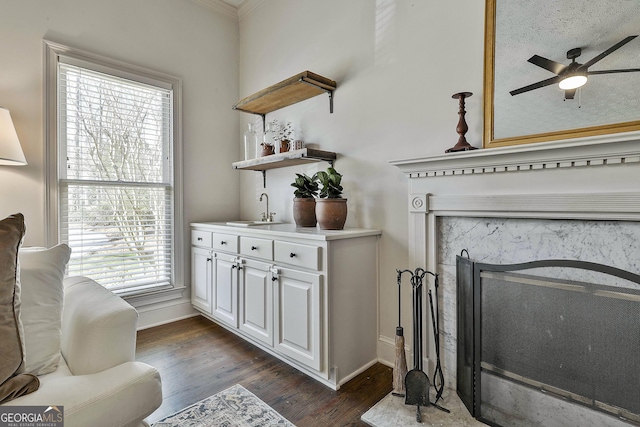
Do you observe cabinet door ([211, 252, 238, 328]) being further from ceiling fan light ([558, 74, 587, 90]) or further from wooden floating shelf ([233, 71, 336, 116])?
ceiling fan light ([558, 74, 587, 90])

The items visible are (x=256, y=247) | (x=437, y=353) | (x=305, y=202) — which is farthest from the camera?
(x=305, y=202)

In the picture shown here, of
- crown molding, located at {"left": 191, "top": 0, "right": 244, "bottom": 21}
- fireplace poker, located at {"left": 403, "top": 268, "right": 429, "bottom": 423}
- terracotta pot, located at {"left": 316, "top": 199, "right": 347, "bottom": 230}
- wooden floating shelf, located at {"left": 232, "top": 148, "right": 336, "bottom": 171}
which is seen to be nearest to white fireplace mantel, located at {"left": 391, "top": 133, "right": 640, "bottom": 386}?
fireplace poker, located at {"left": 403, "top": 268, "right": 429, "bottom": 423}

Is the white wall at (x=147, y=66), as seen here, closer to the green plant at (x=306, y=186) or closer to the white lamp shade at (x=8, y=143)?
the white lamp shade at (x=8, y=143)

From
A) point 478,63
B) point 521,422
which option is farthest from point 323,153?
point 521,422

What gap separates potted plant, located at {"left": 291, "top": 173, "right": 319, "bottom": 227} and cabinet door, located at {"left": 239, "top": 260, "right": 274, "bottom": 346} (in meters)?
0.45

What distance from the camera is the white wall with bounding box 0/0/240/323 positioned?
2.21 metres

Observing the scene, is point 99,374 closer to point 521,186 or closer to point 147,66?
point 521,186

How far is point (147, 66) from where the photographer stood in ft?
9.14

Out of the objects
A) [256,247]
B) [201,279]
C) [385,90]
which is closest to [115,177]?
[201,279]

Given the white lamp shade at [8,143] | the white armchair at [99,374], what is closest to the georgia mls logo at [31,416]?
the white armchair at [99,374]

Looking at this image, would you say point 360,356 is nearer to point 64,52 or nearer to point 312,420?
point 312,420

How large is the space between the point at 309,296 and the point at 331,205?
→ 1.95ft

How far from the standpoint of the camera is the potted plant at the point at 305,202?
7.73 feet

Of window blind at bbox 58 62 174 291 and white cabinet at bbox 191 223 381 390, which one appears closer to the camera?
white cabinet at bbox 191 223 381 390
